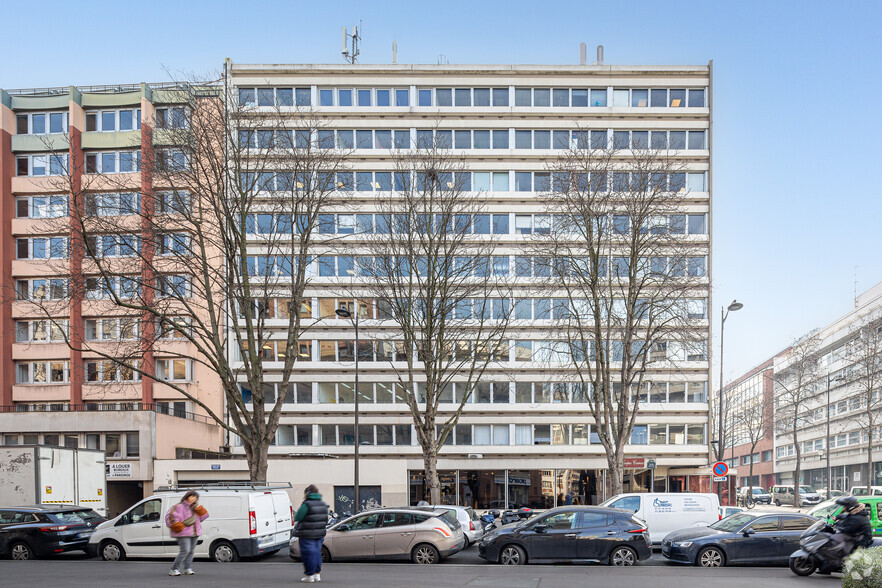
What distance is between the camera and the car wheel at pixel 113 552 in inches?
805

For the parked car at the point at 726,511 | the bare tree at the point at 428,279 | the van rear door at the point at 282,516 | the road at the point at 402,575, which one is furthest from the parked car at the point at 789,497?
the van rear door at the point at 282,516

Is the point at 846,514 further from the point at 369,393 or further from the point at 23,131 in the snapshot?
the point at 23,131

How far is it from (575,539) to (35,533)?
13551 millimetres

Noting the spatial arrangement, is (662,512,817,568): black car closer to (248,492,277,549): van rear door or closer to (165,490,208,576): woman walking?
(248,492,277,549): van rear door

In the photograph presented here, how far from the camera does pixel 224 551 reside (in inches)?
783

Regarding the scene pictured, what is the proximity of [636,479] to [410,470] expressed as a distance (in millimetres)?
13674

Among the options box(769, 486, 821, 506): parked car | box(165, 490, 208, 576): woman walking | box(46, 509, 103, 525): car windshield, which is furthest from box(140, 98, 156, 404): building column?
box(769, 486, 821, 506): parked car

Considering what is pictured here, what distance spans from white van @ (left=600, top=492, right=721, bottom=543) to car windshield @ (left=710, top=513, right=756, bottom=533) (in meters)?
2.80

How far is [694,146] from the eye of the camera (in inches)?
1881

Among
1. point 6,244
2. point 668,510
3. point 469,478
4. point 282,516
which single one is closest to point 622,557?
point 668,510

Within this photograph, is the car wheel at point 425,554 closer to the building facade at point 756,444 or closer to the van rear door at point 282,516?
the van rear door at point 282,516

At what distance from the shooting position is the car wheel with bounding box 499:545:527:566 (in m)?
19.5

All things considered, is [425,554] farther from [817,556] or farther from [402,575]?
[817,556]

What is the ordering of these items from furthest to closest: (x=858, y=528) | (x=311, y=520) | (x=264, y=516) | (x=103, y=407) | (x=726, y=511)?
1. (x=103, y=407)
2. (x=726, y=511)
3. (x=264, y=516)
4. (x=858, y=528)
5. (x=311, y=520)
